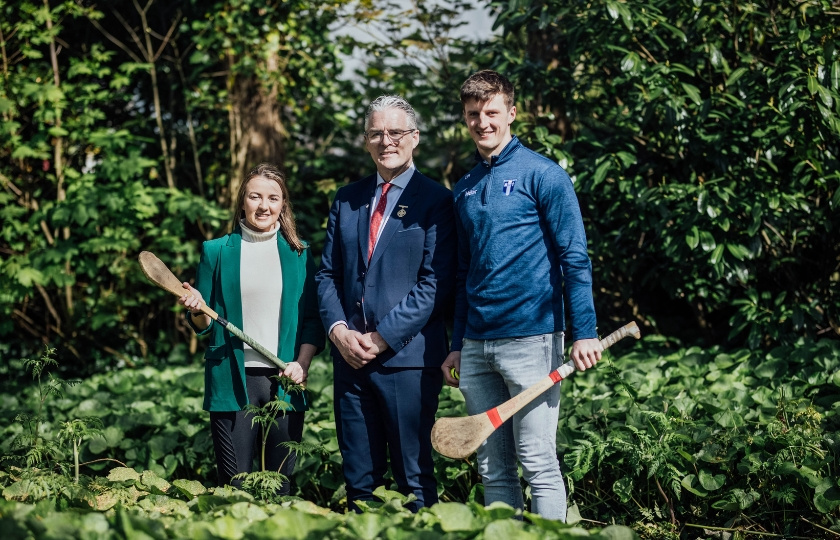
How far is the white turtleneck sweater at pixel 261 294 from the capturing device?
9.78 ft

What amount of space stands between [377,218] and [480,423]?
798 millimetres

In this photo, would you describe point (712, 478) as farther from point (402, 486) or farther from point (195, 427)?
point (195, 427)

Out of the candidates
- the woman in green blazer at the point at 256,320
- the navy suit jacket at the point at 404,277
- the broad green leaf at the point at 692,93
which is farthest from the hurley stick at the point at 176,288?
the broad green leaf at the point at 692,93

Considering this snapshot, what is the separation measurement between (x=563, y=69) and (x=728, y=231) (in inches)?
51.2

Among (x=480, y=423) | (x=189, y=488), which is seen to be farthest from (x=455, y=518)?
(x=189, y=488)

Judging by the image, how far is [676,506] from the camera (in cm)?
327

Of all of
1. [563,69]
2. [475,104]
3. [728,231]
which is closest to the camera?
[475,104]

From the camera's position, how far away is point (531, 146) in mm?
4609

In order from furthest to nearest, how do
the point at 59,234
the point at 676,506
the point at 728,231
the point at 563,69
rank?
the point at 59,234 → the point at 563,69 → the point at 728,231 → the point at 676,506

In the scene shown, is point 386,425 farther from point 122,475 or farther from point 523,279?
point 122,475

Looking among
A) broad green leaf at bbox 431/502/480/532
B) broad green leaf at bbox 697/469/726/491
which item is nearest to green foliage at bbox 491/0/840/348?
broad green leaf at bbox 697/469/726/491

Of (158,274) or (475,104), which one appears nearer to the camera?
(475,104)

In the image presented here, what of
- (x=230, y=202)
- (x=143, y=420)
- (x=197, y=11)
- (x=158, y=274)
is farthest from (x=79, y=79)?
(x=158, y=274)

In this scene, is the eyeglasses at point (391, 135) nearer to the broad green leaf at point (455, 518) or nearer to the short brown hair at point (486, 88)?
the short brown hair at point (486, 88)
